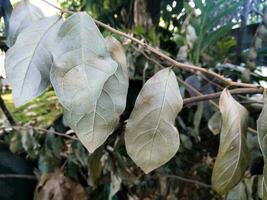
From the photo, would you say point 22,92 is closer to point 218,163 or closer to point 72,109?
point 72,109

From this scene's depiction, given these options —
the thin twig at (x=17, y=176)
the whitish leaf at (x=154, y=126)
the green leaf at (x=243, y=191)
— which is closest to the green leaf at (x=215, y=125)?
the green leaf at (x=243, y=191)

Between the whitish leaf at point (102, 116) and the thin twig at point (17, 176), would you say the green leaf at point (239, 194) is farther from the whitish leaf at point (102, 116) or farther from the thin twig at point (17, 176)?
the thin twig at point (17, 176)

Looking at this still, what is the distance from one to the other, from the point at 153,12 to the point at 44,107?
1.06 meters

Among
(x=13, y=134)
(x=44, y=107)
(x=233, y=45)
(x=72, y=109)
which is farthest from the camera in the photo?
(x=44, y=107)

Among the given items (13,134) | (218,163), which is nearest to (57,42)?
(218,163)

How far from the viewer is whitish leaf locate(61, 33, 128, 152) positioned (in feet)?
1.21

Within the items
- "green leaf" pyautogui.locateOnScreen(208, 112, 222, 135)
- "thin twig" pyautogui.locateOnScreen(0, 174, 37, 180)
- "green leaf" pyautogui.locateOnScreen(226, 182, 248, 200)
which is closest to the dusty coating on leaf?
"green leaf" pyautogui.locateOnScreen(226, 182, 248, 200)

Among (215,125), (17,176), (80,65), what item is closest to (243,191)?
(215,125)

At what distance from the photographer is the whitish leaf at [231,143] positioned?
1.49ft

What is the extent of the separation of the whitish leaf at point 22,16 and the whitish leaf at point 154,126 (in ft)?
0.53

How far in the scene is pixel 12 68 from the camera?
39 centimetres

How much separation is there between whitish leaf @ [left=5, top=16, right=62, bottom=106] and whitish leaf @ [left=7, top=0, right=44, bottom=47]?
0.13ft

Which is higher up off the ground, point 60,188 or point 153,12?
point 153,12

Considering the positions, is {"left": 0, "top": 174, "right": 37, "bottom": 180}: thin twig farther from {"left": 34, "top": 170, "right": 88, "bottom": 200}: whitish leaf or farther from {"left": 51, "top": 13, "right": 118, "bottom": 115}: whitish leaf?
{"left": 51, "top": 13, "right": 118, "bottom": 115}: whitish leaf
